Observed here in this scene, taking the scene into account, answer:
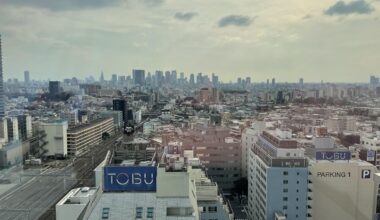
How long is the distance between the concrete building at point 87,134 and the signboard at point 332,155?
5.30 metres

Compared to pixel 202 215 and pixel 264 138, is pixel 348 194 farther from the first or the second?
pixel 202 215

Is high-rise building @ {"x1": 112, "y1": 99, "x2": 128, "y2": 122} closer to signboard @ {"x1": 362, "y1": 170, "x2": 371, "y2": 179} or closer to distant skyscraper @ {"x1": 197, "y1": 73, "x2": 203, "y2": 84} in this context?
distant skyscraper @ {"x1": 197, "y1": 73, "x2": 203, "y2": 84}

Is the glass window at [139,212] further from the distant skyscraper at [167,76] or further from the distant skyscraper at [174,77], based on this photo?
the distant skyscraper at [167,76]

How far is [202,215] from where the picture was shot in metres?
3.38

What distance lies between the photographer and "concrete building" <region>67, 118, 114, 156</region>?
812 centimetres

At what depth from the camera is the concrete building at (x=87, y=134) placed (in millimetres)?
8125

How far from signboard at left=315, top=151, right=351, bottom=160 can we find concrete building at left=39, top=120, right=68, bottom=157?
5215 mm

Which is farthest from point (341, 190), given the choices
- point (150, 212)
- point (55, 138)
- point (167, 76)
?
point (167, 76)

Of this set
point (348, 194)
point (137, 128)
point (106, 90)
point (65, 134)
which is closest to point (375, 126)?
point (348, 194)

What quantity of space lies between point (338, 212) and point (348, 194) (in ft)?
0.77

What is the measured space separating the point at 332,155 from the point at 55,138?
5.66 m

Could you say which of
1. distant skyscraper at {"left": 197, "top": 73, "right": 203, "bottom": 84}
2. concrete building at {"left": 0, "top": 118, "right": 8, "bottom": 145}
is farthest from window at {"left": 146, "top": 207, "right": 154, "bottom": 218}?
distant skyscraper at {"left": 197, "top": 73, "right": 203, "bottom": 84}

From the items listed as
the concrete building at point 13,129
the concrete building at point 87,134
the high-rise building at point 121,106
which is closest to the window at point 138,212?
the concrete building at point 13,129

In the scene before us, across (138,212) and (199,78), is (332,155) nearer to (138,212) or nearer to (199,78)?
(138,212)
